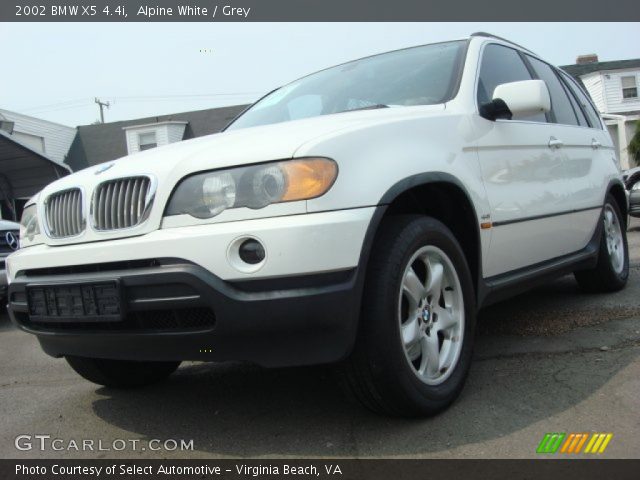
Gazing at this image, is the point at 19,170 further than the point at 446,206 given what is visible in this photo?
Yes

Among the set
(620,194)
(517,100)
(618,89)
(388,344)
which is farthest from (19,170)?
(618,89)

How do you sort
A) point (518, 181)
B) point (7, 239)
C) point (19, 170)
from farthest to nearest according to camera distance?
point (19, 170) < point (7, 239) < point (518, 181)

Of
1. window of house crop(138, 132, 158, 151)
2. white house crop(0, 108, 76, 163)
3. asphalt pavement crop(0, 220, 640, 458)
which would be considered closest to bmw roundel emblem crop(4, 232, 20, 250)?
asphalt pavement crop(0, 220, 640, 458)

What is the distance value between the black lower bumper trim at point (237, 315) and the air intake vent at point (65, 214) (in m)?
0.39

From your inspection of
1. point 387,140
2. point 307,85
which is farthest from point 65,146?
point 387,140

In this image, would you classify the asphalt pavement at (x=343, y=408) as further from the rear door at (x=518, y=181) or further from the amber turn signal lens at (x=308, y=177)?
the amber turn signal lens at (x=308, y=177)

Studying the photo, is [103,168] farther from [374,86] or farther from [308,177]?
[374,86]

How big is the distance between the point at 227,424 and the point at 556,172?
2.46m

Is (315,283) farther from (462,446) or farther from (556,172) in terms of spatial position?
(556,172)

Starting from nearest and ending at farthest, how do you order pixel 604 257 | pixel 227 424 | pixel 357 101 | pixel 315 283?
1. pixel 315 283
2. pixel 227 424
3. pixel 357 101
4. pixel 604 257

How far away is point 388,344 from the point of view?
2.18m

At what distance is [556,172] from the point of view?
11.9 ft

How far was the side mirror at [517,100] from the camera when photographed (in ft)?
9.81

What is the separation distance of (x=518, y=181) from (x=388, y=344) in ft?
4.89
